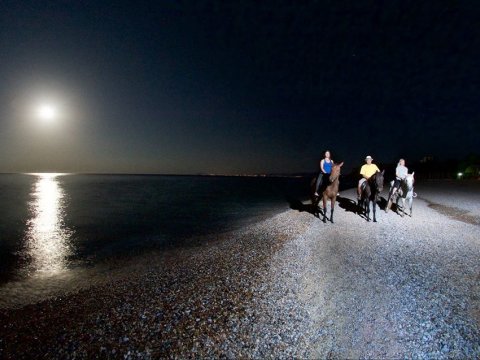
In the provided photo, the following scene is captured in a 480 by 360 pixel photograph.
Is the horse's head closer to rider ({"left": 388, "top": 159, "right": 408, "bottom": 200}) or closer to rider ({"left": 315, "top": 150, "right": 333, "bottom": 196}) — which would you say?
rider ({"left": 315, "top": 150, "right": 333, "bottom": 196})

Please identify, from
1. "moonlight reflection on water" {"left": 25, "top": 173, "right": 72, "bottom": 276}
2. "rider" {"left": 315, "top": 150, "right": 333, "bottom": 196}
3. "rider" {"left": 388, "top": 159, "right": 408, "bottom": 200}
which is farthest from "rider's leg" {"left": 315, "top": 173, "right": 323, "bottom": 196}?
"moonlight reflection on water" {"left": 25, "top": 173, "right": 72, "bottom": 276}

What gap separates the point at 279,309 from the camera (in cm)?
589

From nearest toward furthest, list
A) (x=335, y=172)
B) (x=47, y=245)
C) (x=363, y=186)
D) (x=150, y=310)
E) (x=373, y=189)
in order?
(x=150, y=310), (x=335, y=172), (x=373, y=189), (x=363, y=186), (x=47, y=245)

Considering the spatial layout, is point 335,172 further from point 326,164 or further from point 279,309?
point 279,309

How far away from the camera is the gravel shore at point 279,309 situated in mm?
4836

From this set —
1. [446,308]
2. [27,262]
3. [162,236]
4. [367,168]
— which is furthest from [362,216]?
[27,262]

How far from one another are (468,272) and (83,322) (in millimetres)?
9997

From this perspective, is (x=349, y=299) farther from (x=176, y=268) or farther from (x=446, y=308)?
(x=176, y=268)

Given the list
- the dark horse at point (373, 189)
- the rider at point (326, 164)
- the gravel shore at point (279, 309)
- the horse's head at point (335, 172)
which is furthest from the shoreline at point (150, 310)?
the dark horse at point (373, 189)

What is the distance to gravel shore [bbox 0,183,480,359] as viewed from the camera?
4.84 metres

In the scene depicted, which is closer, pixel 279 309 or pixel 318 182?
pixel 279 309

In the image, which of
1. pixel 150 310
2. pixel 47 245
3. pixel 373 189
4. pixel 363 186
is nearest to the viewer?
pixel 150 310

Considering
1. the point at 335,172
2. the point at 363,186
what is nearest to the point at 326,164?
the point at 335,172

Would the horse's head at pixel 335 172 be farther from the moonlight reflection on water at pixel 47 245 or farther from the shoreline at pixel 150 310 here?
the moonlight reflection on water at pixel 47 245
